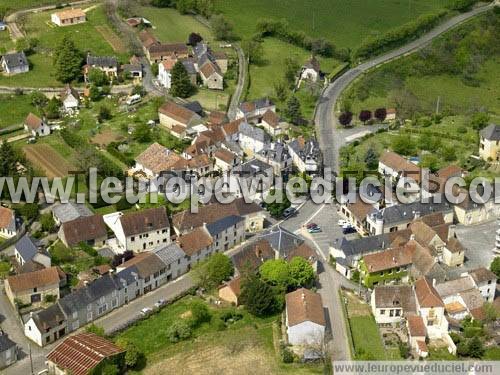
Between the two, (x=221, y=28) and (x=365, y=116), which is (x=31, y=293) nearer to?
(x=365, y=116)

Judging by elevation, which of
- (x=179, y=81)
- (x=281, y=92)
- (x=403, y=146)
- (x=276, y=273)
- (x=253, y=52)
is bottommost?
(x=276, y=273)

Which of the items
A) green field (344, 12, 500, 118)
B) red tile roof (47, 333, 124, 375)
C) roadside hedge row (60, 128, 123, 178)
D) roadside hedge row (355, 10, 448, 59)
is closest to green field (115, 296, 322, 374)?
red tile roof (47, 333, 124, 375)

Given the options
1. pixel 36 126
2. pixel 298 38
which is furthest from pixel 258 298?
pixel 298 38

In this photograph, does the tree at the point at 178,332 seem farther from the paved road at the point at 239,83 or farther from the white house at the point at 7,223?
the paved road at the point at 239,83

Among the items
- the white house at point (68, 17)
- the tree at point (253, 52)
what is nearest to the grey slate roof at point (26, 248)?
the tree at point (253, 52)

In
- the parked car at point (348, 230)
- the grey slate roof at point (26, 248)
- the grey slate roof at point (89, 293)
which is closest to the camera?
the grey slate roof at point (89, 293)
